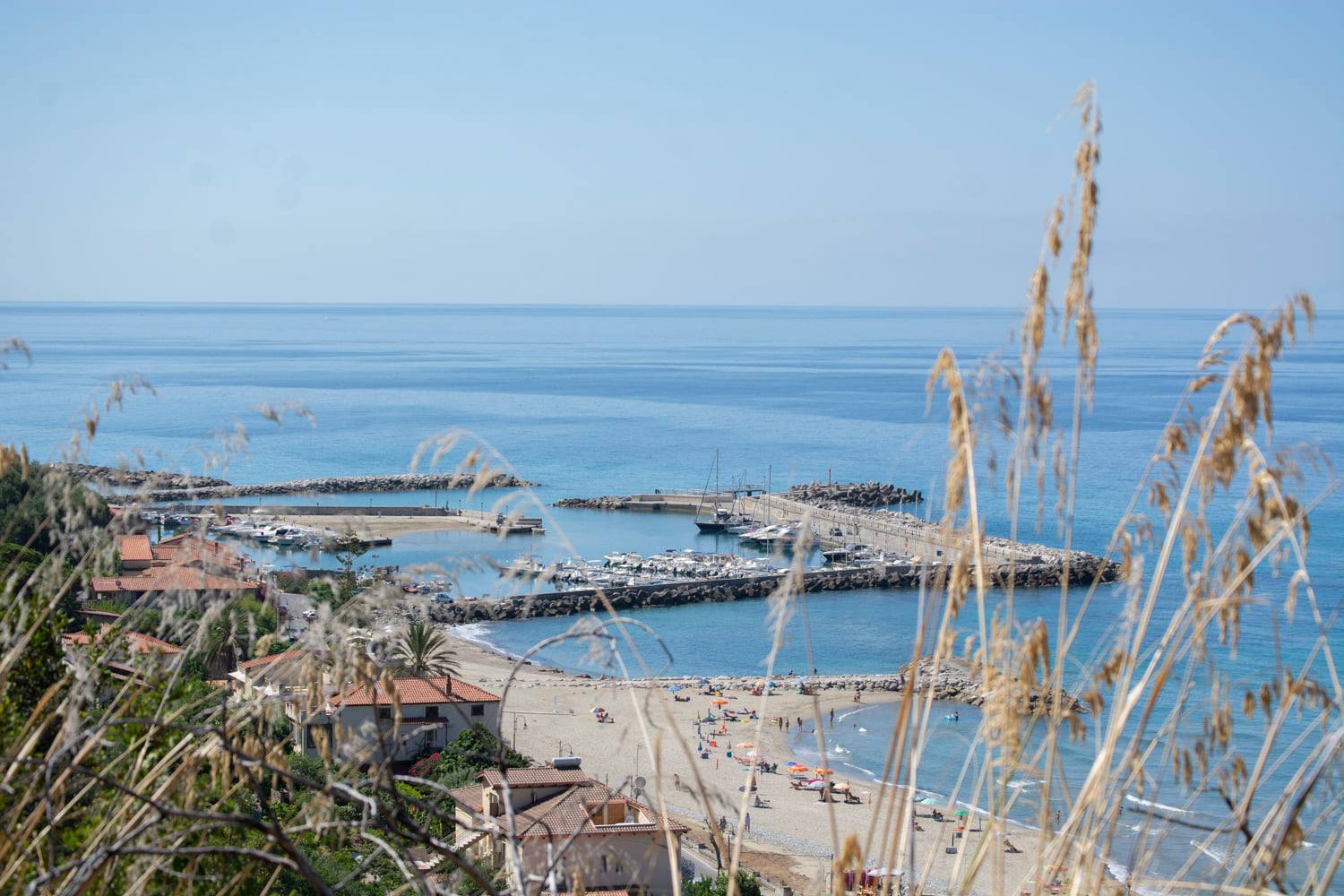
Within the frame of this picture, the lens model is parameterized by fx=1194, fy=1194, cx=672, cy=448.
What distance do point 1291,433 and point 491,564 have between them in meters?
61.2

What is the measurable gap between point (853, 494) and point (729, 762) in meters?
31.9

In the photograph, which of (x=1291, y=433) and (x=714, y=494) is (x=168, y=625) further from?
(x=1291, y=433)

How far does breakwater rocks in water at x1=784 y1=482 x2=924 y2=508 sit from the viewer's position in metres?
52.6

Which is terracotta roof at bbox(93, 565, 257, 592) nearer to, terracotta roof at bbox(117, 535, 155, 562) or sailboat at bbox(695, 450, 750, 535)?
terracotta roof at bbox(117, 535, 155, 562)

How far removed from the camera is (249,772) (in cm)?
135

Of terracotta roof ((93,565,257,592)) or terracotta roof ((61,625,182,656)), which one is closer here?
terracotta roof ((93,565,257,592))

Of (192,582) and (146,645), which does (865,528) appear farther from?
(192,582)

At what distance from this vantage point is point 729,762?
72.8ft

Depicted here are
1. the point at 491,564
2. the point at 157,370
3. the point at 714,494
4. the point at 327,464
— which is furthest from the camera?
the point at 157,370

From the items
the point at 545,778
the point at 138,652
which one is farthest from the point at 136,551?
the point at 138,652

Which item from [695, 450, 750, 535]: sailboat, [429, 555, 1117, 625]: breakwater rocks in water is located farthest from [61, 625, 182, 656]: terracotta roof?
[695, 450, 750, 535]: sailboat

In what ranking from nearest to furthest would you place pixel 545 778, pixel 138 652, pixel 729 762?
pixel 138 652 → pixel 545 778 → pixel 729 762

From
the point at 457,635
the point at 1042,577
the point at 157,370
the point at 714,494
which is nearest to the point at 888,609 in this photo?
the point at 1042,577

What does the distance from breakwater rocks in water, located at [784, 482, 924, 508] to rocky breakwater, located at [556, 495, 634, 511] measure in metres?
7.53
